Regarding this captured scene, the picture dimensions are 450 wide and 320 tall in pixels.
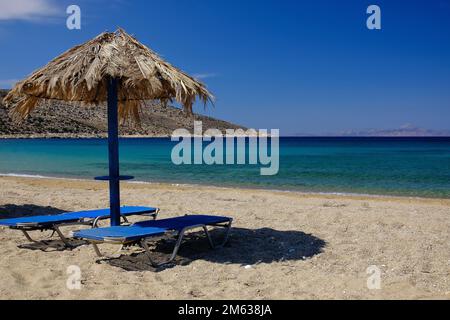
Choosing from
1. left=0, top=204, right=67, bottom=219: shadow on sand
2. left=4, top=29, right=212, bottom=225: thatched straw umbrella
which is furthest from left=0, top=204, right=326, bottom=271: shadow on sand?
left=0, top=204, right=67, bottom=219: shadow on sand

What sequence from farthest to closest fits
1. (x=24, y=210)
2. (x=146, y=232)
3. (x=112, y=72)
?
(x=24, y=210) → (x=112, y=72) → (x=146, y=232)

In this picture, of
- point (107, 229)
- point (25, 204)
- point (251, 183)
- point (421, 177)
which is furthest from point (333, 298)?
point (421, 177)

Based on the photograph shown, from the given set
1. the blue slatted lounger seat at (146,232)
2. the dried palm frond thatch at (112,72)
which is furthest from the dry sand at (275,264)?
the dried palm frond thatch at (112,72)

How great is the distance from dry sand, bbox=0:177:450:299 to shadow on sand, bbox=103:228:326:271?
0.04 feet

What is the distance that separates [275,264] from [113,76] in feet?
8.74

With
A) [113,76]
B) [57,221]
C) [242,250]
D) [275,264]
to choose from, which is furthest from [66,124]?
[275,264]

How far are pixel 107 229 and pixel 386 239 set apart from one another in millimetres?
3523

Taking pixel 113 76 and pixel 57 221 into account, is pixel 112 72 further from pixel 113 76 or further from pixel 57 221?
pixel 57 221

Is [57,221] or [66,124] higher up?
[66,124]

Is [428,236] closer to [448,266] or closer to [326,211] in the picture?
[448,266]

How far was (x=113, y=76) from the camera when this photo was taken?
17.5ft

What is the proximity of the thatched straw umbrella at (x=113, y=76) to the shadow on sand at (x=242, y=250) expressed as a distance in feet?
2.38

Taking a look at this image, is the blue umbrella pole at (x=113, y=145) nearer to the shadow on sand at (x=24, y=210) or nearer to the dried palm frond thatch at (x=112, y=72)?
the dried palm frond thatch at (x=112, y=72)

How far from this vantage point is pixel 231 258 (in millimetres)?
5441
